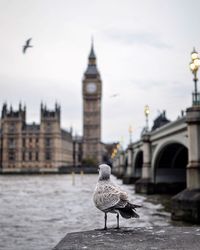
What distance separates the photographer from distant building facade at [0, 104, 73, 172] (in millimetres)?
134500

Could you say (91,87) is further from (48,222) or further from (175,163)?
(48,222)

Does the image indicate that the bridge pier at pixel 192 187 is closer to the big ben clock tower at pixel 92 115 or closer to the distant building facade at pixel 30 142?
the distant building facade at pixel 30 142

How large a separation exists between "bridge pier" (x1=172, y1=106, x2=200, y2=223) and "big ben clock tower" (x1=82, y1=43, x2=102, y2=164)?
133 m

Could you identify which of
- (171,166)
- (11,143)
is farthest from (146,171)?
(11,143)

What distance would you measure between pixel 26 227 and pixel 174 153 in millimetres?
22837

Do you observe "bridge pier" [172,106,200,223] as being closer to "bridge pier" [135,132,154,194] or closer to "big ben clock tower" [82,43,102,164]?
"bridge pier" [135,132,154,194]

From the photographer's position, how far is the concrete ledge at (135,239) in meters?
5.42

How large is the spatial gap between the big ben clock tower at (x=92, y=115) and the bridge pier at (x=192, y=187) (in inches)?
5218

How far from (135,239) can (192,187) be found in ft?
38.1

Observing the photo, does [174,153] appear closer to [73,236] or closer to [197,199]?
[197,199]

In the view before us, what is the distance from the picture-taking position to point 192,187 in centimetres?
1708

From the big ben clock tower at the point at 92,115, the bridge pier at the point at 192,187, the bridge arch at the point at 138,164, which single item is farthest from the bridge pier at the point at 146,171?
the big ben clock tower at the point at 92,115

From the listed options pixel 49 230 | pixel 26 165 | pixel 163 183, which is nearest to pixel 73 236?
pixel 49 230

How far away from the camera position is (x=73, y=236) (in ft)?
20.7
